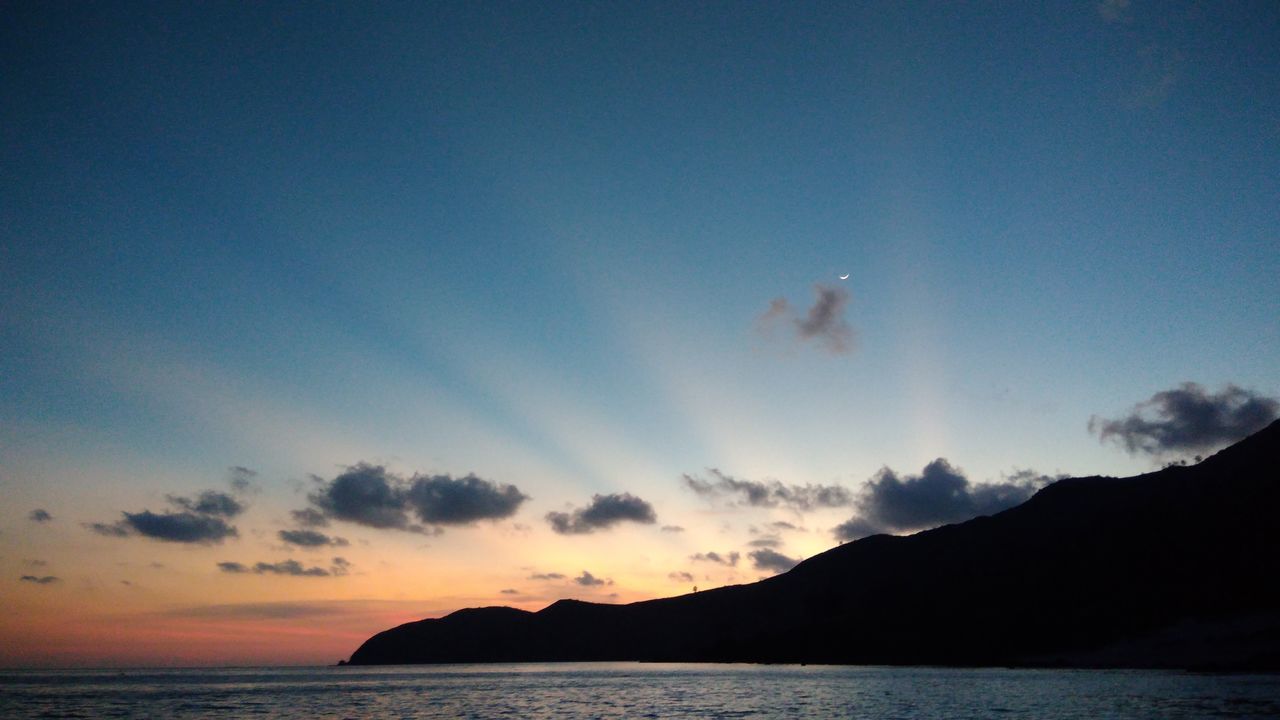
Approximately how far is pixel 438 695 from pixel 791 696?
64.9 meters

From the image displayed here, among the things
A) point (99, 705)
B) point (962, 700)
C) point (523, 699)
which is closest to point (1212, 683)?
point (962, 700)

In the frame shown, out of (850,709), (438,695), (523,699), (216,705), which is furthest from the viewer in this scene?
(438,695)

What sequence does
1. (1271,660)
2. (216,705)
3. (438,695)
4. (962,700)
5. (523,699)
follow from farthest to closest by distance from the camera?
(1271,660) < (438,695) < (523,699) < (216,705) < (962,700)

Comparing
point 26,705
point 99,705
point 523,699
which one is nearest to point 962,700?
point 523,699

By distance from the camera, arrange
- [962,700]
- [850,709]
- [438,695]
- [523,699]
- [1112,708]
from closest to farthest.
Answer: [1112,708]
[850,709]
[962,700]
[523,699]
[438,695]

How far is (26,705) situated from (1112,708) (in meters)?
151

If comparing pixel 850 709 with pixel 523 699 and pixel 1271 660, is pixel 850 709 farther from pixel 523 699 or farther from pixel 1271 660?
pixel 1271 660

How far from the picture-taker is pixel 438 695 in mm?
144500

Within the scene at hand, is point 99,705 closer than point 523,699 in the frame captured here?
Yes

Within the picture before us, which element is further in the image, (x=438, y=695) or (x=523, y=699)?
(x=438, y=695)

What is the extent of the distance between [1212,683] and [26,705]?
603ft

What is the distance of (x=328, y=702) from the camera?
125312 millimetres

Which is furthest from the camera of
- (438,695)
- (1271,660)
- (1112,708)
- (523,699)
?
(1271,660)

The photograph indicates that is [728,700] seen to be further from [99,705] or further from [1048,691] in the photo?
[99,705]
